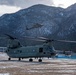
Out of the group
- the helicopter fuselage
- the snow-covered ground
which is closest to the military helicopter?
the helicopter fuselage

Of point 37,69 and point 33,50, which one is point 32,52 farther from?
point 37,69

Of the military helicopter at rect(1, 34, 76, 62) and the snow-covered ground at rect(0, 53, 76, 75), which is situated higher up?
the military helicopter at rect(1, 34, 76, 62)

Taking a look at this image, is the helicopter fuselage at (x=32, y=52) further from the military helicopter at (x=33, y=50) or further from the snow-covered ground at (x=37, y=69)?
the snow-covered ground at (x=37, y=69)

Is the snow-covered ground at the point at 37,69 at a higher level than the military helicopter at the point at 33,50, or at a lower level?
lower

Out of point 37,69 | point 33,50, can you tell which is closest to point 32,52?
point 33,50

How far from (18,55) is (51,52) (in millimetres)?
7254

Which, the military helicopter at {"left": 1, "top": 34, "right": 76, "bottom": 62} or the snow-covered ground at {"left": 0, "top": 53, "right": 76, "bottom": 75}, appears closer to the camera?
the snow-covered ground at {"left": 0, "top": 53, "right": 76, "bottom": 75}

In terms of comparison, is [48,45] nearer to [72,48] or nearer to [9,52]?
[9,52]

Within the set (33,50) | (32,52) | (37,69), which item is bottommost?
(37,69)

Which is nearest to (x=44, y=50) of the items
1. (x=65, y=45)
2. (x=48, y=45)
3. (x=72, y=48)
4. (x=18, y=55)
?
(x=48, y=45)

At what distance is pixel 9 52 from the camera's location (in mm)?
55031

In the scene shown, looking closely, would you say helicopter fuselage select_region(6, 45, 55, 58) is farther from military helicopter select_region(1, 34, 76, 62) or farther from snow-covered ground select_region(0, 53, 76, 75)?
snow-covered ground select_region(0, 53, 76, 75)

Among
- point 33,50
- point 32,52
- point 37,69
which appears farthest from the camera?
point 32,52

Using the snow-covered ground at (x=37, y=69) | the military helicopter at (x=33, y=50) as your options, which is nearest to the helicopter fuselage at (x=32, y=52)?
the military helicopter at (x=33, y=50)
